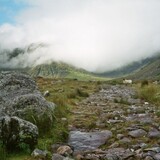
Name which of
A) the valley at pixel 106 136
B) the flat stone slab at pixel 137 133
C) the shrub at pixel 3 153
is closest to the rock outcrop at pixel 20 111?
the shrub at pixel 3 153

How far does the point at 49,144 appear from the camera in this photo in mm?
14797

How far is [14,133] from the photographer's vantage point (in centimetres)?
1291

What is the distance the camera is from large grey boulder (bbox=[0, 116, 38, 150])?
12812 mm

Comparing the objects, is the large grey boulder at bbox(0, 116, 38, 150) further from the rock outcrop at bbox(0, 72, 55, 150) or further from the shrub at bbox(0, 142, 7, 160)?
the shrub at bbox(0, 142, 7, 160)

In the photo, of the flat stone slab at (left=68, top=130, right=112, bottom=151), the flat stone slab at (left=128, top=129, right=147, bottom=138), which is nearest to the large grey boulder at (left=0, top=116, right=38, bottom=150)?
the flat stone slab at (left=68, top=130, right=112, bottom=151)

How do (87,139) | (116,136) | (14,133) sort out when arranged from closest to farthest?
(14,133)
(116,136)
(87,139)

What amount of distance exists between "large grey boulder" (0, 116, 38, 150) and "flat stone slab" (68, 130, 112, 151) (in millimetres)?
2181

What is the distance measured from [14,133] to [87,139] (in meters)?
4.27

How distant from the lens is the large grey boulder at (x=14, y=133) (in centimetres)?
1281

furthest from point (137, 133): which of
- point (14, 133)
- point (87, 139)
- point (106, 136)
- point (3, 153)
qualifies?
point (3, 153)

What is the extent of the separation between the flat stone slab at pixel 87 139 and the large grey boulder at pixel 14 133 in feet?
7.16

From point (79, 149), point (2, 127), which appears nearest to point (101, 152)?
point (79, 149)

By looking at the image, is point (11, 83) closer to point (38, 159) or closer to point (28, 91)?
Result: point (28, 91)

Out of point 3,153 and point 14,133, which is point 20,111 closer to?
point 14,133
